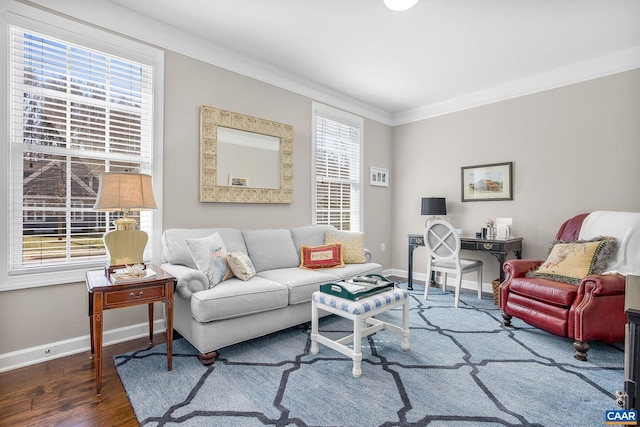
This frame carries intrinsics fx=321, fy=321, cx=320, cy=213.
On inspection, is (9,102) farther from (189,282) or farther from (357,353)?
(357,353)

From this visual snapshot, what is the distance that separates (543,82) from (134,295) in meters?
4.65

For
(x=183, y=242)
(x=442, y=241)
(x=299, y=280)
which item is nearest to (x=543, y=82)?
(x=442, y=241)

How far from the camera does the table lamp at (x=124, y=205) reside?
2078 millimetres

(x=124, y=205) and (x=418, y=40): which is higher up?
(x=418, y=40)

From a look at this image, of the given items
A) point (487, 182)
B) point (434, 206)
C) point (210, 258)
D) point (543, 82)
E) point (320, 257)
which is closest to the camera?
point (210, 258)

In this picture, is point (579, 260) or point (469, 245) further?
point (469, 245)

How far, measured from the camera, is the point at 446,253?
378 centimetres

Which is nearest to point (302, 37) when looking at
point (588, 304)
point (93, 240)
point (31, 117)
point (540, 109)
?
point (31, 117)

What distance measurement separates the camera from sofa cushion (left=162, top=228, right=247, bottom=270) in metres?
2.65

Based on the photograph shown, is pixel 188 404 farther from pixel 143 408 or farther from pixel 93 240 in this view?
pixel 93 240

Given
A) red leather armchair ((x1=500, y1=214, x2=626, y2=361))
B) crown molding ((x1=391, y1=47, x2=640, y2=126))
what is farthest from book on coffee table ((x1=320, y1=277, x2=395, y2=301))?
crown molding ((x1=391, y1=47, x2=640, y2=126))

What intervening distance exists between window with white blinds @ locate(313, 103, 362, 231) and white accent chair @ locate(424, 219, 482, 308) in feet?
3.98

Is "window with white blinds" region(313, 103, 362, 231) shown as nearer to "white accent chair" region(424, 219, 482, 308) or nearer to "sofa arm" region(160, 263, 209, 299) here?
"white accent chair" region(424, 219, 482, 308)

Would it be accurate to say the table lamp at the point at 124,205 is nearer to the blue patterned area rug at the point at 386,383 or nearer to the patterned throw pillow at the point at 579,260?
the blue patterned area rug at the point at 386,383
